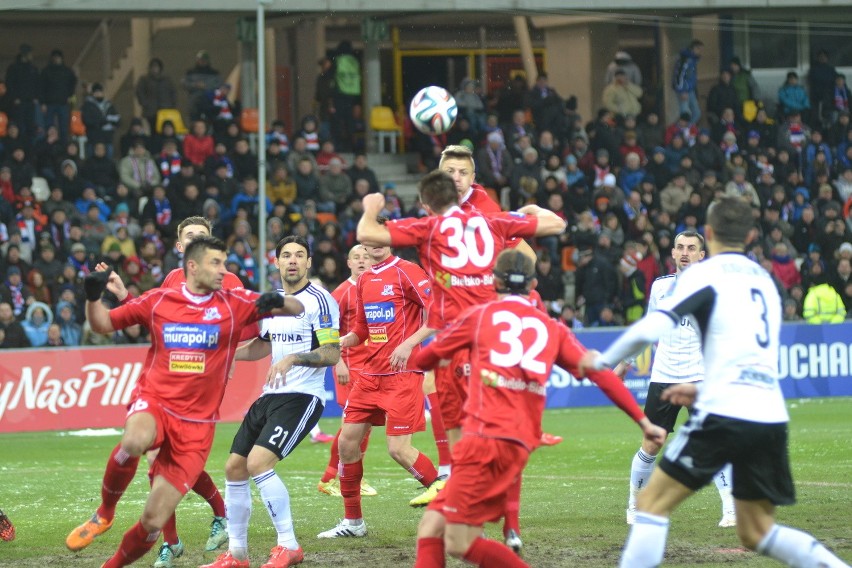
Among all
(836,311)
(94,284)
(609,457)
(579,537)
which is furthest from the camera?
(836,311)

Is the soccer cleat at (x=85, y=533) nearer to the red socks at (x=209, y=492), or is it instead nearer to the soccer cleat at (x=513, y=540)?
the red socks at (x=209, y=492)

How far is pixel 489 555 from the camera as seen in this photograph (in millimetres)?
7230

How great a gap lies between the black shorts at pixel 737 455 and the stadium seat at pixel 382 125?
70.8 feet

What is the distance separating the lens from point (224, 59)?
101ft

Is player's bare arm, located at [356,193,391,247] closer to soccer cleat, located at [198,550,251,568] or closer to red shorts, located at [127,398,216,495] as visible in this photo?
red shorts, located at [127,398,216,495]

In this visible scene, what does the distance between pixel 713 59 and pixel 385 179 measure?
8519mm

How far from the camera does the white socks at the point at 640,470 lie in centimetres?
1041

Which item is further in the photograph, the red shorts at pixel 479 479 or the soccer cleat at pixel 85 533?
the soccer cleat at pixel 85 533

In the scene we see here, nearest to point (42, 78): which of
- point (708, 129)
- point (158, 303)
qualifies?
point (708, 129)

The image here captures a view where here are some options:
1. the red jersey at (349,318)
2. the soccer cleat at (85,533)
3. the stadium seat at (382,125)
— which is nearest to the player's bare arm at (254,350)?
the soccer cleat at (85,533)

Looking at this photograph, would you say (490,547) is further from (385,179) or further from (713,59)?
(713,59)

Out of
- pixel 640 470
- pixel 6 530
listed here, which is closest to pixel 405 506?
pixel 640 470

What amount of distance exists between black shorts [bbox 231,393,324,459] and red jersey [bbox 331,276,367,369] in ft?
6.81

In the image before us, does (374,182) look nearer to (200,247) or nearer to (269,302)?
(200,247)
